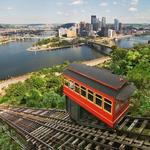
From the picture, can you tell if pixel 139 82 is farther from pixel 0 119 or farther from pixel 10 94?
pixel 10 94

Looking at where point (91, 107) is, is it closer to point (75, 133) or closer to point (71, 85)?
point (75, 133)

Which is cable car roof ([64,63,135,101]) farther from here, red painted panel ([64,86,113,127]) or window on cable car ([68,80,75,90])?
red painted panel ([64,86,113,127])

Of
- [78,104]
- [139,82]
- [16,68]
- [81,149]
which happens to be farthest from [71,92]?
[16,68]

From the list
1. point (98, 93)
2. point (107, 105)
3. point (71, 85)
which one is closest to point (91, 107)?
point (98, 93)

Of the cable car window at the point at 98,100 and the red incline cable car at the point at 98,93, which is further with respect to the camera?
the cable car window at the point at 98,100

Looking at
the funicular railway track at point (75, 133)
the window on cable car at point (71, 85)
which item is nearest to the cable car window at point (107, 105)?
the funicular railway track at point (75, 133)

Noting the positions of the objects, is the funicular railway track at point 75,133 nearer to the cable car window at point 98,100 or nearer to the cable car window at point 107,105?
the cable car window at point 107,105

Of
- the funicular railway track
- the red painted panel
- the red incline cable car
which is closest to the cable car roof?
the red incline cable car
